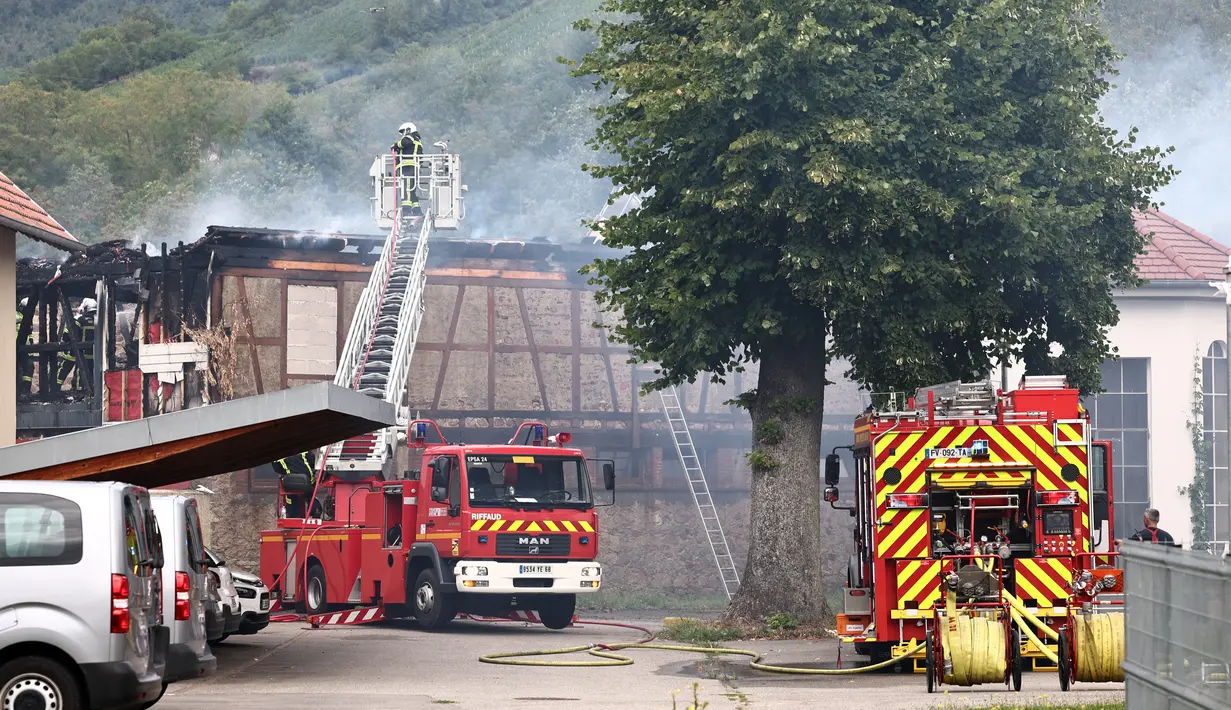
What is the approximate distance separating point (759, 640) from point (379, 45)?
333 ft

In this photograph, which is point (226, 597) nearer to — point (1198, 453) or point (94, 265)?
point (94, 265)

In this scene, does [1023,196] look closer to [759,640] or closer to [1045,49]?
[1045,49]

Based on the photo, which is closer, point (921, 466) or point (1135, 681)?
point (1135, 681)

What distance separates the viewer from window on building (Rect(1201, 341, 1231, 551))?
30.5 metres

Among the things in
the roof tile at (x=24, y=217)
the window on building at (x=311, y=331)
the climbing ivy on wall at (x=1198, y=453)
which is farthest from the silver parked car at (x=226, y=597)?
the climbing ivy on wall at (x=1198, y=453)

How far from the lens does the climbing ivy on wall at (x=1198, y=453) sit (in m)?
30.3

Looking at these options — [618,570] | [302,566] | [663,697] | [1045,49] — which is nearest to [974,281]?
[1045,49]

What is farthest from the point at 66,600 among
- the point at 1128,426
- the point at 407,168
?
the point at 407,168

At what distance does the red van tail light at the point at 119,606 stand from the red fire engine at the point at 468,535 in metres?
11.0

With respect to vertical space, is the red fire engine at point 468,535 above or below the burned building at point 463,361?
below

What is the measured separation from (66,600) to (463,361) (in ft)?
74.1

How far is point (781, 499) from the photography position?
20.7 m

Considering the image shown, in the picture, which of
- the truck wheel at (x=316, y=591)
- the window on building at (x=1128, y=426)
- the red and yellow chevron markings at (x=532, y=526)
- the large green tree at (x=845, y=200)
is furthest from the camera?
the window on building at (x=1128, y=426)

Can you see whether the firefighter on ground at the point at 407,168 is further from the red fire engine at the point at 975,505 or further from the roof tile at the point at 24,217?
the red fire engine at the point at 975,505
